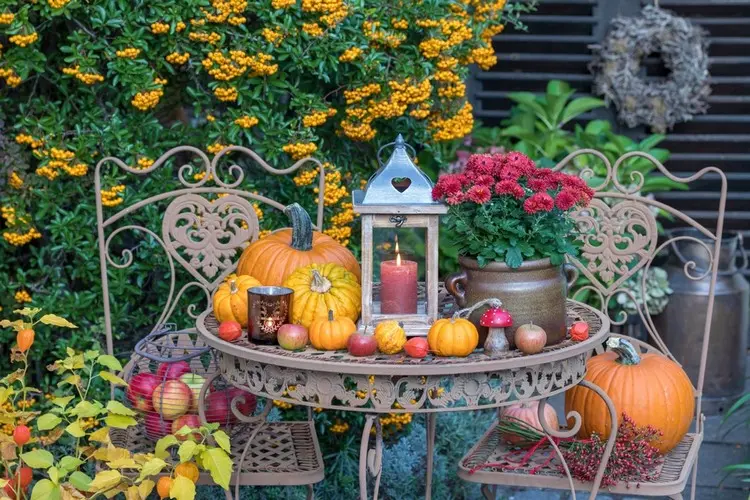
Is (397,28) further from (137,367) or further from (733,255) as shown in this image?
(733,255)

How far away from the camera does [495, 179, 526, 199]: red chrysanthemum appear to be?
2.58 m

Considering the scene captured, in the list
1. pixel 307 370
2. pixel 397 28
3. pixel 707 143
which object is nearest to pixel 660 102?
pixel 707 143

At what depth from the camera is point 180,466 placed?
104 inches

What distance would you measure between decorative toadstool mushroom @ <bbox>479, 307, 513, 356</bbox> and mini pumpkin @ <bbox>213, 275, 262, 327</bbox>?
655mm

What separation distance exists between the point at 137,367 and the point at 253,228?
610mm

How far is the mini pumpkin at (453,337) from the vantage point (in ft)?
8.27

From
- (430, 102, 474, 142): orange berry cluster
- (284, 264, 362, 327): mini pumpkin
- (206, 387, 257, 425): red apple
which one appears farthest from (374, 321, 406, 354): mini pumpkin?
(430, 102, 474, 142): orange berry cluster

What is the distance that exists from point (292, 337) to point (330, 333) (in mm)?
94

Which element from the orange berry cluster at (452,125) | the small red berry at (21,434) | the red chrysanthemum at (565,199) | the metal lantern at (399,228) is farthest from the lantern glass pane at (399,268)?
the orange berry cluster at (452,125)

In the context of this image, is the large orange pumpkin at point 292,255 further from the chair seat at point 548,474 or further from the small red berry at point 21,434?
the small red berry at point 21,434

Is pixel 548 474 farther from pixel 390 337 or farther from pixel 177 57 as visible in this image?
pixel 177 57

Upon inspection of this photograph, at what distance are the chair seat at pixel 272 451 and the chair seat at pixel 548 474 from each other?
44 centimetres

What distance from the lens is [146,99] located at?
3.72 metres

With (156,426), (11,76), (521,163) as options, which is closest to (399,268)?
(521,163)
